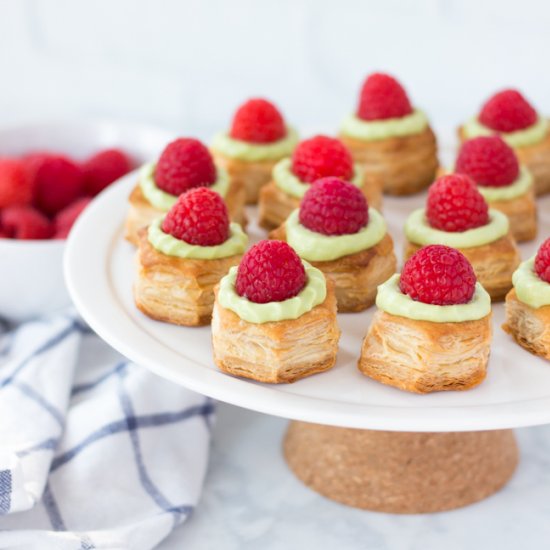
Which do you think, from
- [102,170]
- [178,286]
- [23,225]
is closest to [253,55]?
[102,170]

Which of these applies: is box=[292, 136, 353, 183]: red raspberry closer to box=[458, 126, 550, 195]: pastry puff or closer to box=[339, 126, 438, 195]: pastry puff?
box=[339, 126, 438, 195]: pastry puff

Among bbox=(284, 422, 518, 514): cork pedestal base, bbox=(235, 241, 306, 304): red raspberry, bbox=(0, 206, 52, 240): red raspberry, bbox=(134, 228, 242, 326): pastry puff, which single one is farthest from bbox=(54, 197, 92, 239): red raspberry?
bbox=(235, 241, 306, 304): red raspberry

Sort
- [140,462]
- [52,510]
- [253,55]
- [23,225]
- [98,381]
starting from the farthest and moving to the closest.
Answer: [253,55] < [23,225] < [98,381] < [140,462] < [52,510]

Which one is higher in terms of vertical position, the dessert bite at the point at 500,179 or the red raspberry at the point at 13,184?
the dessert bite at the point at 500,179

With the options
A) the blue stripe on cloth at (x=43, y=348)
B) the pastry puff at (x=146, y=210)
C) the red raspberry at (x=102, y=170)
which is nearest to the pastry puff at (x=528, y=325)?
the pastry puff at (x=146, y=210)

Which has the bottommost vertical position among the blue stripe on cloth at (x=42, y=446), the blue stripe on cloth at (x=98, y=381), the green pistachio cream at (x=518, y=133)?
the blue stripe on cloth at (x=98, y=381)

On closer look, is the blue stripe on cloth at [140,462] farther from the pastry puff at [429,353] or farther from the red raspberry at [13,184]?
the red raspberry at [13,184]

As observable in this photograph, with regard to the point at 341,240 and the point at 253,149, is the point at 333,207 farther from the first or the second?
the point at 253,149
